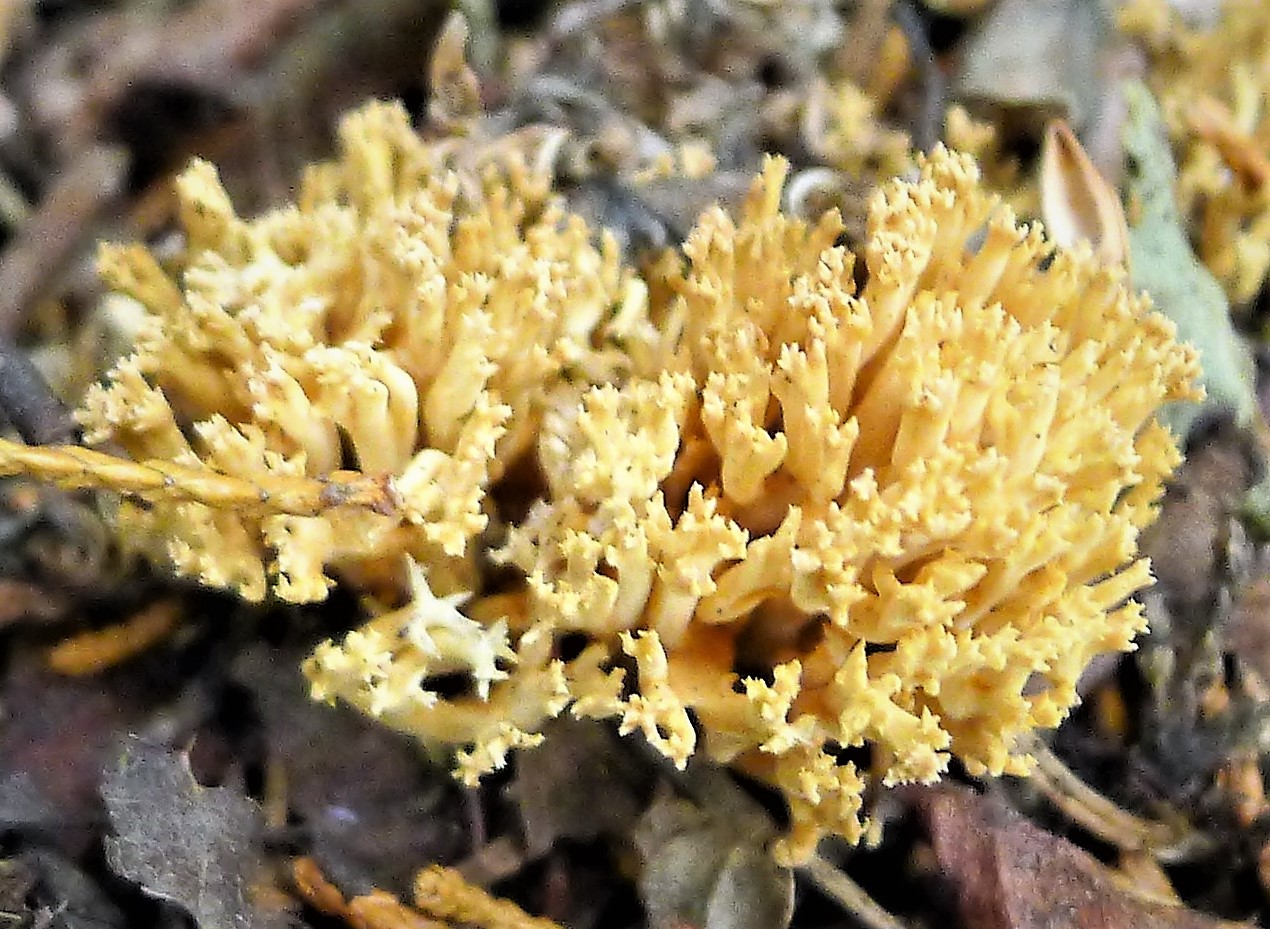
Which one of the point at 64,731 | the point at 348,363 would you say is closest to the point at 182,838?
the point at 64,731

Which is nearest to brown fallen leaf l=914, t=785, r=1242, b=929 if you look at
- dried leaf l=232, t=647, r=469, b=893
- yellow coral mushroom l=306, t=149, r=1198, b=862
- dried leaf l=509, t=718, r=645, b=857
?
yellow coral mushroom l=306, t=149, r=1198, b=862

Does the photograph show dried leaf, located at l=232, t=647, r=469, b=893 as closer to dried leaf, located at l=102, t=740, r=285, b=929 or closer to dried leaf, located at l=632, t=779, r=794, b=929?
dried leaf, located at l=102, t=740, r=285, b=929

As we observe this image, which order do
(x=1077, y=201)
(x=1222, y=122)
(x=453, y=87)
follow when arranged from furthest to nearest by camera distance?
1. (x=1222, y=122)
2. (x=453, y=87)
3. (x=1077, y=201)

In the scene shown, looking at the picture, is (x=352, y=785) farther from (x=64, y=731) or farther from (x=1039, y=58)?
(x=1039, y=58)

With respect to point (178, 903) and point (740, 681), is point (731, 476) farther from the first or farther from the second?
point (178, 903)

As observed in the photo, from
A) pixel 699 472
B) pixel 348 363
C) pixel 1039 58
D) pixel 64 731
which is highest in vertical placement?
pixel 1039 58

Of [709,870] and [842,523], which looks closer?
[842,523]

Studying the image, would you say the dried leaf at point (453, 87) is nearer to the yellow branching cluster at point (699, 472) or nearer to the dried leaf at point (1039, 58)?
the yellow branching cluster at point (699, 472)
